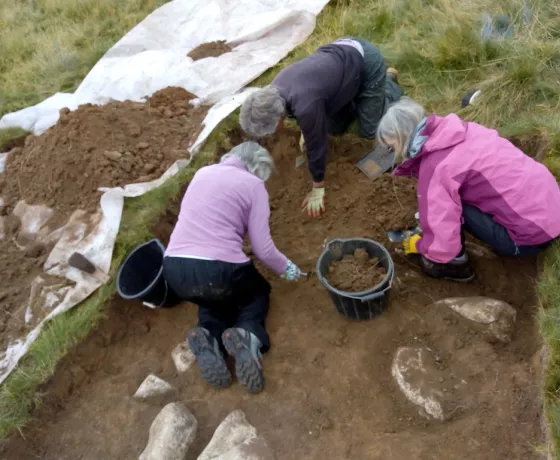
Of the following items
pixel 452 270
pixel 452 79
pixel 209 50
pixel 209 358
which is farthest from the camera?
pixel 209 50

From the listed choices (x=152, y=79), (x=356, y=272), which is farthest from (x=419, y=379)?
(x=152, y=79)

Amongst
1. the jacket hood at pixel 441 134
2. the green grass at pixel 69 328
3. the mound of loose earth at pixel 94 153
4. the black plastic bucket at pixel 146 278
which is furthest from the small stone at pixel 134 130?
the jacket hood at pixel 441 134

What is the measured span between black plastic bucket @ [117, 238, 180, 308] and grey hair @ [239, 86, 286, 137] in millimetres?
923

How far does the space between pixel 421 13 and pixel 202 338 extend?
353cm

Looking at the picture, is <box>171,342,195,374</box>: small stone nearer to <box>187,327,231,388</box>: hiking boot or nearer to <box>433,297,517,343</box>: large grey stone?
<box>187,327,231,388</box>: hiking boot

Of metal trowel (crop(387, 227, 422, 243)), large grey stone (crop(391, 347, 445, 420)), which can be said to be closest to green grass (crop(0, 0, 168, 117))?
metal trowel (crop(387, 227, 422, 243))

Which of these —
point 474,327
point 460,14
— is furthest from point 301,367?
point 460,14

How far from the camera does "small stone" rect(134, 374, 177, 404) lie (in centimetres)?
266

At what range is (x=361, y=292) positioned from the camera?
98.2 inches

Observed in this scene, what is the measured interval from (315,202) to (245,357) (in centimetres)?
128

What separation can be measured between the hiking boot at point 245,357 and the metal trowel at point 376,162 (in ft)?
5.28

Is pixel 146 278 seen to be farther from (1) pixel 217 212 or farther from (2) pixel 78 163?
(2) pixel 78 163

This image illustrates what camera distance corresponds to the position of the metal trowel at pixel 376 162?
357cm

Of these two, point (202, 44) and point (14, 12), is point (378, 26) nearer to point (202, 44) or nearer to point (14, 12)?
point (202, 44)
